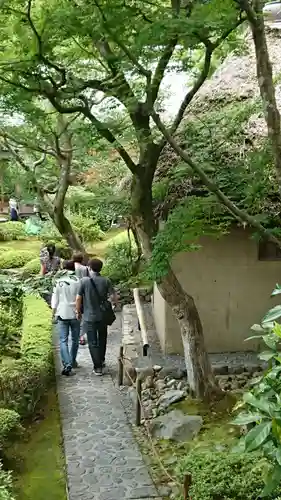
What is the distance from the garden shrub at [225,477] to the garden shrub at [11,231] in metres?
22.6

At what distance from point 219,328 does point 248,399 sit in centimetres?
736

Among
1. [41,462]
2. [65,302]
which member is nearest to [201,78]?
[65,302]

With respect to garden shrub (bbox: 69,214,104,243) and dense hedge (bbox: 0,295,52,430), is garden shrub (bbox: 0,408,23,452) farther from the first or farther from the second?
garden shrub (bbox: 69,214,104,243)

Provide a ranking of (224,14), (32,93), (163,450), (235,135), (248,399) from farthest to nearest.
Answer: (235,135), (32,93), (163,450), (224,14), (248,399)

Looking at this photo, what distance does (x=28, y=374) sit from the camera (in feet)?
26.6

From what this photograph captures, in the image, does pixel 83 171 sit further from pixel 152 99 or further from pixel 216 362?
pixel 152 99

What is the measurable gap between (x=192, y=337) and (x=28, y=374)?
7.53ft

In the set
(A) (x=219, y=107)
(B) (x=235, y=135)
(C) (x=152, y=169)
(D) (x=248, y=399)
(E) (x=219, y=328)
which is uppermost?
(A) (x=219, y=107)

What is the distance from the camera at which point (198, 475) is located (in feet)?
17.2

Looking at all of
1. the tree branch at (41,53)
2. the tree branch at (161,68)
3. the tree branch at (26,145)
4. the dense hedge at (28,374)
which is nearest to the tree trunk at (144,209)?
the tree branch at (161,68)

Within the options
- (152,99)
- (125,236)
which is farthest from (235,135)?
(125,236)

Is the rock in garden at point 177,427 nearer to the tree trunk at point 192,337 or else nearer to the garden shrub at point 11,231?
the tree trunk at point 192,337

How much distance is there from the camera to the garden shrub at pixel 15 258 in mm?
21500

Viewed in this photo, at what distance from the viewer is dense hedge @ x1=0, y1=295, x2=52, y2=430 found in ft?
25.5
